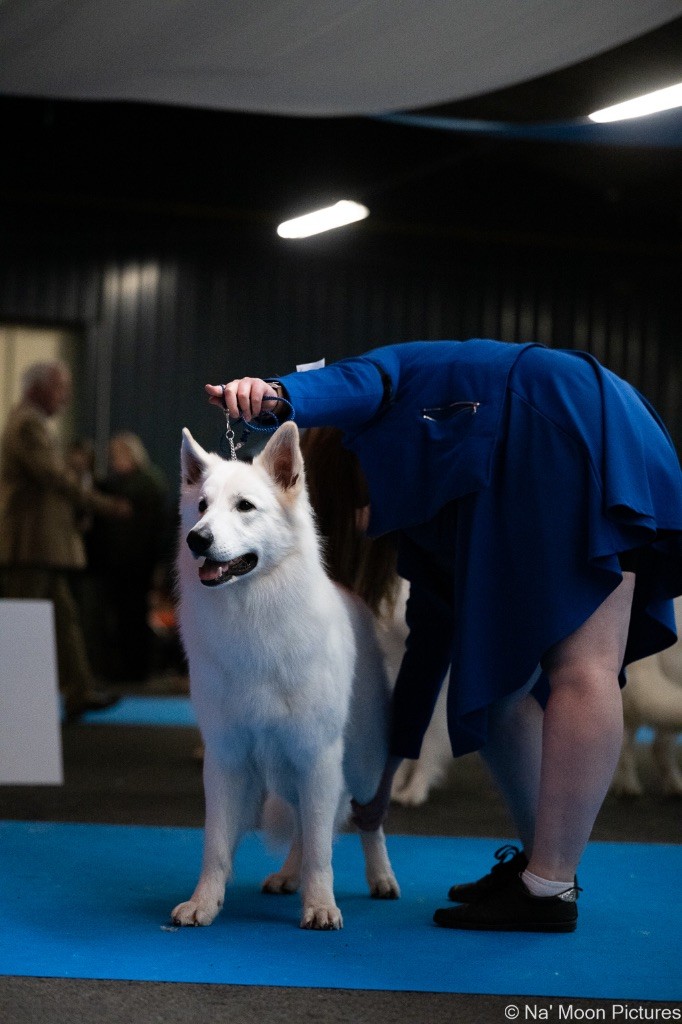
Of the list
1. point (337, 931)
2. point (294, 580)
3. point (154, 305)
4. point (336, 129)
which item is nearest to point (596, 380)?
point (294, 580)

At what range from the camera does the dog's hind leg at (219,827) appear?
2.37m

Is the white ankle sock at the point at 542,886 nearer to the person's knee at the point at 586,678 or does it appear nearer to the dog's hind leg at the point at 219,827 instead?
the person's knee at the point at 586,678

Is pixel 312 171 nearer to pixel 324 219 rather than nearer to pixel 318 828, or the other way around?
pixel 324 219

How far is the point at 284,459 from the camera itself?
7.61 feet

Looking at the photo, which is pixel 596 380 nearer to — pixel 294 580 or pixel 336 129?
pixel 294 580

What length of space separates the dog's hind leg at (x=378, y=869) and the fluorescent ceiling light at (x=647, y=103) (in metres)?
3.67

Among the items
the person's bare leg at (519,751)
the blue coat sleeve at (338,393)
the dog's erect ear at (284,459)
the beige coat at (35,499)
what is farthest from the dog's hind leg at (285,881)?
the beige coat at (35,499)

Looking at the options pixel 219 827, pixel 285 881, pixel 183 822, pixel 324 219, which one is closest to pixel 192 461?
pixel 219 827

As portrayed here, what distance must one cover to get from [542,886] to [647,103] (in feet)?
12.7

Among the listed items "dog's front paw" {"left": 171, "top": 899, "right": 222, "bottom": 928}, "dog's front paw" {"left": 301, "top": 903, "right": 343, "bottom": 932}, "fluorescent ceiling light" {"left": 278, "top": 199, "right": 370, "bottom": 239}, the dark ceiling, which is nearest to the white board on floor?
"dog's front paw" {"left": 171, "top": 899, "right": 222, "bottom": 928}

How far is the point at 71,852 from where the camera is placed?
306 centimetres

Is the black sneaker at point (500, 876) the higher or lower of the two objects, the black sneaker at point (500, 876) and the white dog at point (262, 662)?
the lower

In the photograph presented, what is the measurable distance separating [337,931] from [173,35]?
3.46 metres

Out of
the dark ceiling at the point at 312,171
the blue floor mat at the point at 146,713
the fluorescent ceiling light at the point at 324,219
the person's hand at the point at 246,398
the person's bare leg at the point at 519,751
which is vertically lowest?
the blue floor mat at the point at 146,713
